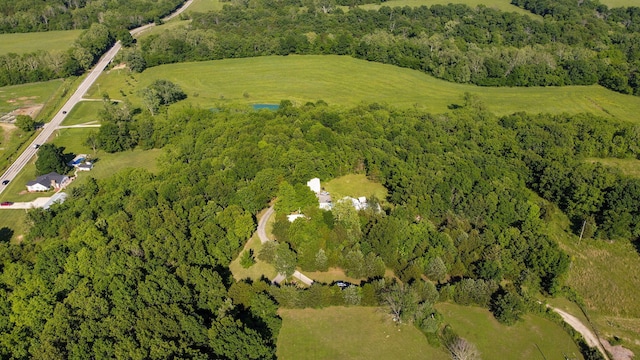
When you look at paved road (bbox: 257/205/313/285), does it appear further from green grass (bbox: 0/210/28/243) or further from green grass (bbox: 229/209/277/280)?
green grass (bbox: 0/210/28/243)

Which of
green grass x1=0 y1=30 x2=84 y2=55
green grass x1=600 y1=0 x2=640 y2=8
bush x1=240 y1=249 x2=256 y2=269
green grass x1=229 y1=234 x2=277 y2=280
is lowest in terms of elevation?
green grass x1=229 y1=234 x2=277 y2=280

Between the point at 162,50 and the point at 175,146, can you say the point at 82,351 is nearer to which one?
the point at 175,146

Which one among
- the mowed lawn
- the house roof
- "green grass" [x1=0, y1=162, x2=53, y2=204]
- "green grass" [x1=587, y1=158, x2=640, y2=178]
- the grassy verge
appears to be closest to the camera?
the grassy verge

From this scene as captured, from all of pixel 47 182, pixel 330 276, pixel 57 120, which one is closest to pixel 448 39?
pixel 330 276

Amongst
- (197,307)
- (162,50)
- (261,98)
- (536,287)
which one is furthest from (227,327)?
(162,50)

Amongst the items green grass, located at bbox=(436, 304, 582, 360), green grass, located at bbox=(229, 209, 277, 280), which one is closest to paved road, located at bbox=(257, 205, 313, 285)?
green grass, located at bbox=(229, 209, 277, 280)

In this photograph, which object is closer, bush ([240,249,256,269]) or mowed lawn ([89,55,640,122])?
bush ([240,249,256,269])

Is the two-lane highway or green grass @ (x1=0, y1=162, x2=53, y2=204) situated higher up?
the two-lane highway
